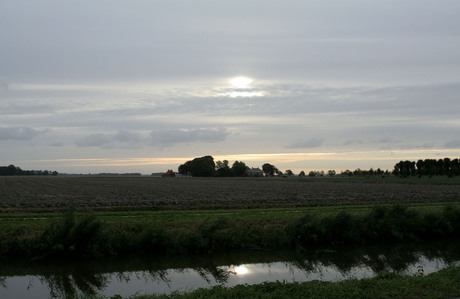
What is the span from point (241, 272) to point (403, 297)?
7.33m

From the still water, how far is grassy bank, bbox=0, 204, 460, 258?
835 millimetres

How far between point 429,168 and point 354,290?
6253 inches

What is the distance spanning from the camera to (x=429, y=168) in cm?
15250

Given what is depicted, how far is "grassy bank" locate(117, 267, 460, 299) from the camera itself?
35.4ft

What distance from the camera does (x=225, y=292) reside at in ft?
36.9

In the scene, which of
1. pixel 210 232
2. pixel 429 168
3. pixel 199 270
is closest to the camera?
pixel 199 270

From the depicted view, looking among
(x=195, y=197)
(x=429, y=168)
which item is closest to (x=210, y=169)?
(x=429, y=168)

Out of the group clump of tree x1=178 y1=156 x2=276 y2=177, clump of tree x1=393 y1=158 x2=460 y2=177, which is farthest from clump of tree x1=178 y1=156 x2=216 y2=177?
clump of tree x1=393 y1=158 x2=460 y2=177

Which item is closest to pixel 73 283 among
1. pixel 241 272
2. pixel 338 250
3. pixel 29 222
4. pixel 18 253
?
pixel 18 253

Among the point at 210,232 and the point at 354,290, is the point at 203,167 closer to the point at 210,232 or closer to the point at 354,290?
the point at 210,232

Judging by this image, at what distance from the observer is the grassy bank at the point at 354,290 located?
10.8 meters

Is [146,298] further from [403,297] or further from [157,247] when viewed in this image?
[157,247]

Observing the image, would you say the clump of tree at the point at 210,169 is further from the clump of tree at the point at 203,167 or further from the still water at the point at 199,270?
the still water at the point at 199,270

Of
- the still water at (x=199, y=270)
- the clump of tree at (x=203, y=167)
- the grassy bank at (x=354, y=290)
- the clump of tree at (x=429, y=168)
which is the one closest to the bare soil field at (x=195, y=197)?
the still water at (x=199, y=270)
